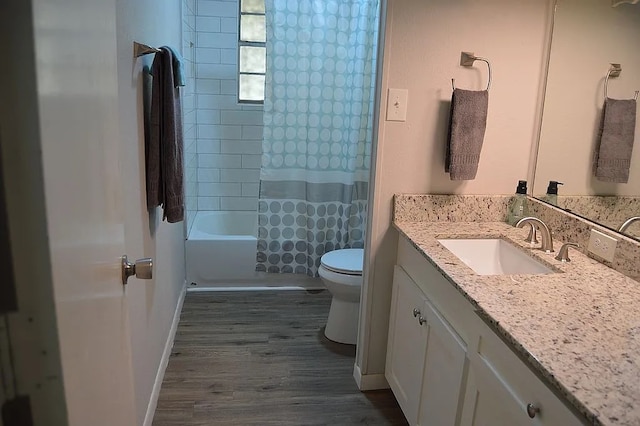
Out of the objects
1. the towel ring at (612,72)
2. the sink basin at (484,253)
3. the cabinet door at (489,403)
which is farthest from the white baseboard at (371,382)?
the towel ring at (612,72)

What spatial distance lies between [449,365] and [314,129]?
2.01 m

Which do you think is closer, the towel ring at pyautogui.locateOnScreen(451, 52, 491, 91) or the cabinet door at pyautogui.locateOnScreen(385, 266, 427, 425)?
the cabinet door at pyautogui.locateOnScreen(385, 266, 427, 425)

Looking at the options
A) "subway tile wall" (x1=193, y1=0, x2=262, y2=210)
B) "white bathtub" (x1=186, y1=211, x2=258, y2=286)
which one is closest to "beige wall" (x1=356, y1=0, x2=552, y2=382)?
"white bathtub" (x1=186, y1=211, x2=258, y2=286)

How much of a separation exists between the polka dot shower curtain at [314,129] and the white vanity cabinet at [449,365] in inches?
44.2

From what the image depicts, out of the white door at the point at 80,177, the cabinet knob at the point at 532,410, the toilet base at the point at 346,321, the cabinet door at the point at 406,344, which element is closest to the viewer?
the white door at the point at 80,177

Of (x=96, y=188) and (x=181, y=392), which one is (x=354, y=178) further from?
(x=96, y=188)

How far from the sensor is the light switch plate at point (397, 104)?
2.05 meters

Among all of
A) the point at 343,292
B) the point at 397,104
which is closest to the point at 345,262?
the point at 343,292

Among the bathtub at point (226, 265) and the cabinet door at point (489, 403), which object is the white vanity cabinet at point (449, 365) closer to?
the cabinet door at point (489, 403)

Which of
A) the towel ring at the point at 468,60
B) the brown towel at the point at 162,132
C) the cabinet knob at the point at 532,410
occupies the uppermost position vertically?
the towel ring at the point at 468,60

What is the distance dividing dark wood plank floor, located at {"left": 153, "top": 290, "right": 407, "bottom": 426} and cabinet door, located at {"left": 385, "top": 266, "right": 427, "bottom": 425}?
20 cm

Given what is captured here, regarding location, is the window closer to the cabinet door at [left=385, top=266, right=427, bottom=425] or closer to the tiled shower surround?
the tiled shower surround

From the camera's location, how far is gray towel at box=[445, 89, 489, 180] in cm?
203

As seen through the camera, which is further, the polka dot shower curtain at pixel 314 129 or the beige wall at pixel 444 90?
the polka dot shower curtain at pixel 314 129
